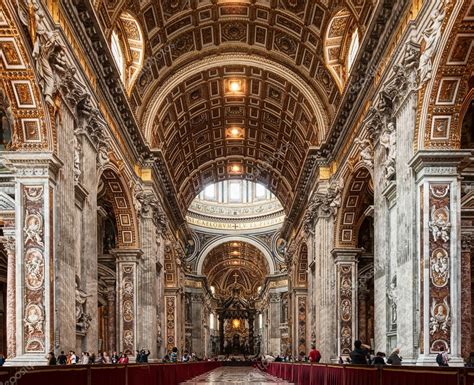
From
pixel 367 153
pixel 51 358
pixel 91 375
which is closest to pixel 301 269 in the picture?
pixel 367 153

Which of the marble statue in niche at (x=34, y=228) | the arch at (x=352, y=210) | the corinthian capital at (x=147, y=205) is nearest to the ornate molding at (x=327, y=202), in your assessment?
the arch at (x=352, y=210)

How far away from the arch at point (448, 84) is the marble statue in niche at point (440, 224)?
124 centimetres

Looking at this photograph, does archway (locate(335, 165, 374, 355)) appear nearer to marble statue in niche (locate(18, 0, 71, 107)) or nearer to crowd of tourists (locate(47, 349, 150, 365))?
crowd of tourists (locate(47, 349, 150, 365))

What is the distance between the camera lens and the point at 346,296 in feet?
81.1

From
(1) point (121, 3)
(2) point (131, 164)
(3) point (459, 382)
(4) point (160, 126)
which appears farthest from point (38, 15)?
(4) point (160, 126)

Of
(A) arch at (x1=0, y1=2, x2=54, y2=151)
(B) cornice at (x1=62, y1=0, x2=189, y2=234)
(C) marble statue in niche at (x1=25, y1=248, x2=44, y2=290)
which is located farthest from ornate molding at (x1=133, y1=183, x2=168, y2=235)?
(C) marble statue in niche at (x1=25, y1=248, x2=44, y2=290)

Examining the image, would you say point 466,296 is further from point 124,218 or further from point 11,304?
point 124,218

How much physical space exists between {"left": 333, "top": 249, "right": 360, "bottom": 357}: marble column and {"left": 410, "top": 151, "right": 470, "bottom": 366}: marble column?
438 inches

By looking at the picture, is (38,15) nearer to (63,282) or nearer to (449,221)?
(63,282)

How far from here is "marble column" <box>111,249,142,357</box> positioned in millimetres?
24625

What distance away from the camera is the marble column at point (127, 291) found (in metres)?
24.6

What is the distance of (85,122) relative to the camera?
17.0 m

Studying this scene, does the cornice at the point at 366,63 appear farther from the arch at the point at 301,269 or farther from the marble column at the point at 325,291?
the arch at the point at 301,269

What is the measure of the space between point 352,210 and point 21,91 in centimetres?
1391
